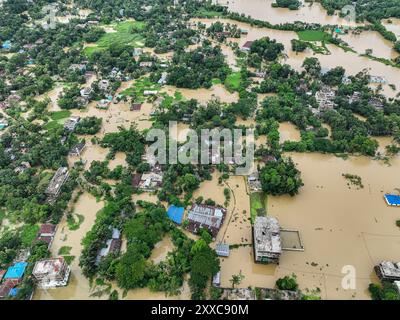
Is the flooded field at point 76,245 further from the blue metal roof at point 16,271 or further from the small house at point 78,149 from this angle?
the small house at point 78,149

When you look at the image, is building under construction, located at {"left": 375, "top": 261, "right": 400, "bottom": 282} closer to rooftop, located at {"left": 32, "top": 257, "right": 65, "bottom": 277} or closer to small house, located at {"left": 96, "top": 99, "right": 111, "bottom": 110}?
rooftop, located at {"left": 32, "top": 257, "right": 65, "bottom": 277}

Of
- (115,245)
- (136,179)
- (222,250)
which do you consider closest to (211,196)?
(222,250)

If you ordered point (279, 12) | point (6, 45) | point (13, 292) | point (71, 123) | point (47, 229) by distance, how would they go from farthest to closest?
point (279, 12)
point (6, 45)
point (71, 123)
point (47, 229)
point (13, 292)

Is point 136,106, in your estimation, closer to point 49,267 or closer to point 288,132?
point 288,132

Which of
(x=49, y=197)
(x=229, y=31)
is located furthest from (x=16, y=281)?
(x=229, y=31)

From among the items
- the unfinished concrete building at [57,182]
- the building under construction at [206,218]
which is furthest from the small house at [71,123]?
the building under construction at [206,218]

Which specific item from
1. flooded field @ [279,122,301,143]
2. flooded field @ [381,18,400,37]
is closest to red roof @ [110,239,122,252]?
flooded field @ [279,122,301,143]
